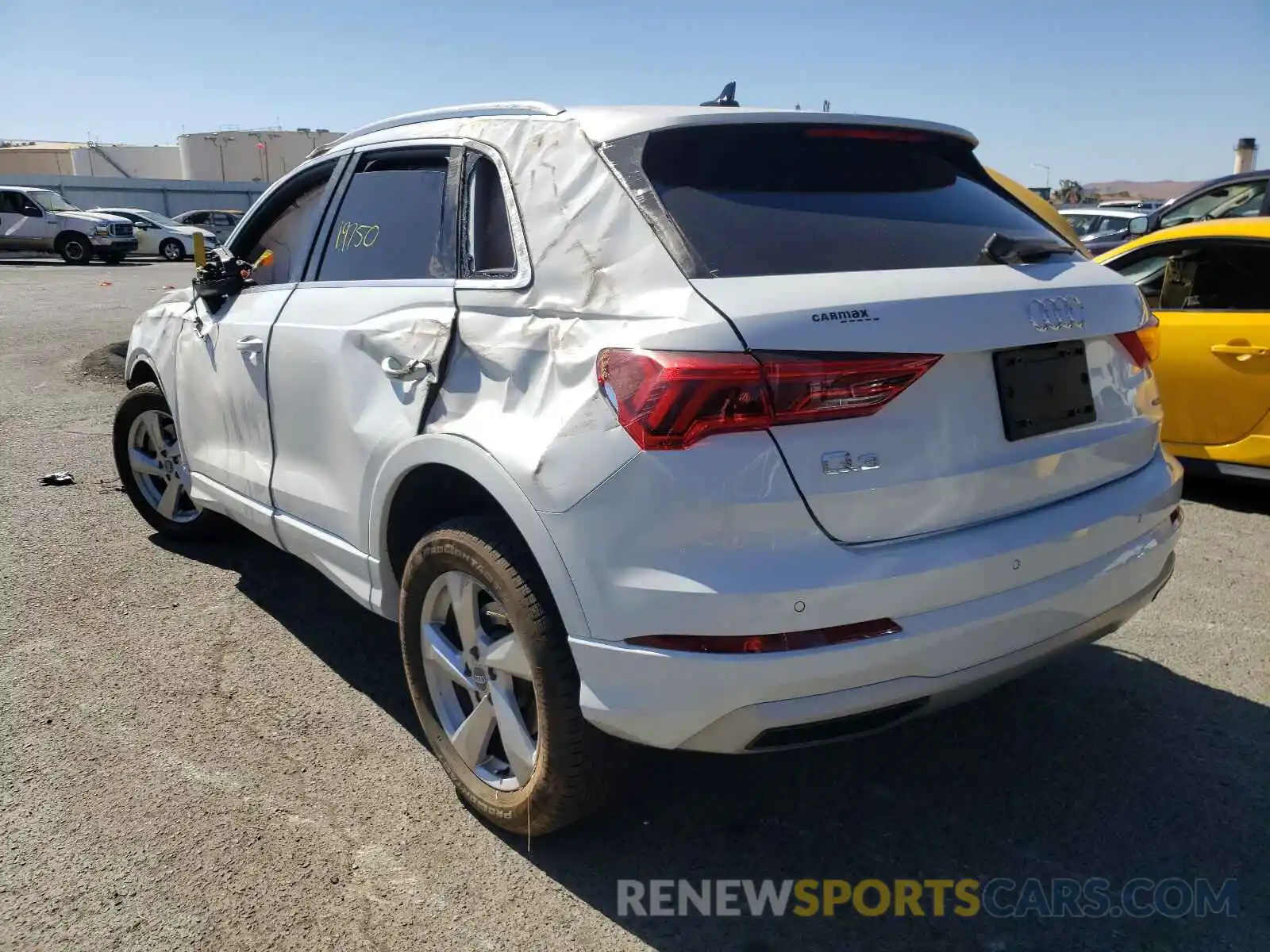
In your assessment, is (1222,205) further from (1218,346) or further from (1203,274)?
(1218,346)

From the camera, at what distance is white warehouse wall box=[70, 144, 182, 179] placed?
236ft

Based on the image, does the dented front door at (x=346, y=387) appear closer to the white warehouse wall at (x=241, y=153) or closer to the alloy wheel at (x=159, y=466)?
the alloy wheel at (x=159, y=466)

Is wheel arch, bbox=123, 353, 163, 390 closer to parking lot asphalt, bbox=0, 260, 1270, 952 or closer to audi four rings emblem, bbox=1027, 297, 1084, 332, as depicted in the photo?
parking lot asphalt, bbox=0, 260, 1270, 952

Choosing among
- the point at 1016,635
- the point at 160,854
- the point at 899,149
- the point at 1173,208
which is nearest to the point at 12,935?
the point at 160,854

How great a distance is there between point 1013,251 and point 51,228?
101ft

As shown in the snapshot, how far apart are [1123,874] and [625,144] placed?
2.24m

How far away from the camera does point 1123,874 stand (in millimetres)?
2572

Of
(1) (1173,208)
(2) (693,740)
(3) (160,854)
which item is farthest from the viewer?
(1) (1173,208)

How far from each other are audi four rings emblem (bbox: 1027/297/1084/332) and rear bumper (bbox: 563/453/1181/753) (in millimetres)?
447

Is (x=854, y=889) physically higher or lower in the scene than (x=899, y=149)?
lower

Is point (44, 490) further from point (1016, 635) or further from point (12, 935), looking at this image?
point (1016, 635)

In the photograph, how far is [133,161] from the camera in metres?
75.9

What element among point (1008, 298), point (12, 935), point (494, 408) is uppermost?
point (1008, 298)

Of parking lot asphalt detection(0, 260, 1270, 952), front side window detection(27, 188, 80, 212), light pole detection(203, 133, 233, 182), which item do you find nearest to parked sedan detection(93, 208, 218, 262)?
front side window detection(27, 188, 80, 212)
